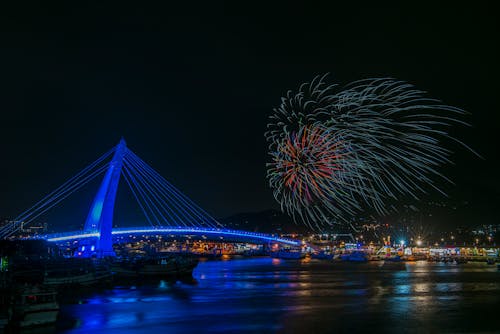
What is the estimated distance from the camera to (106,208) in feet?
191

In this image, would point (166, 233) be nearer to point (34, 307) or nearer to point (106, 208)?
point (106, 208)

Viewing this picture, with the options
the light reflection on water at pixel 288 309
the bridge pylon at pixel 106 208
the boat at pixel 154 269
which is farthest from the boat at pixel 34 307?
the bridge pylon at pixel 106 208

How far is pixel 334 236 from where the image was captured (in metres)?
160

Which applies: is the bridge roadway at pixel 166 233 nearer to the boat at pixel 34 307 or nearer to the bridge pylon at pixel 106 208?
the bridge pylon at pixel 106 208

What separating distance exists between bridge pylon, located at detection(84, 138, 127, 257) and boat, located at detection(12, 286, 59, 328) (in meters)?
39.5

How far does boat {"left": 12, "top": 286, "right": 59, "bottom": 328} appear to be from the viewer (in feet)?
60.3

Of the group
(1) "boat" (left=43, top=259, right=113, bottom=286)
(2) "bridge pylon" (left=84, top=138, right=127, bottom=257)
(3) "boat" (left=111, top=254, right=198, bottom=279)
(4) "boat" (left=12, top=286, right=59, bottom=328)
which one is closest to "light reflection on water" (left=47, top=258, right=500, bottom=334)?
(4) "boat" (left=12, top=286, right=59, bottom=328)

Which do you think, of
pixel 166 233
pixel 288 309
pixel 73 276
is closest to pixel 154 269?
pixel 73 276

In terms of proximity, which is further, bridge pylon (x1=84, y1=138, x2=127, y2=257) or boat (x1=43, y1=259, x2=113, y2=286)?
bridge pylon (x1=84, y1=138, x2=127, y2=257)

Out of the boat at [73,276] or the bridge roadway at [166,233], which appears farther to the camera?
the bridge roadway at [166,233]

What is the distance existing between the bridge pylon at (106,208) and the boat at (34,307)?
39463 mm

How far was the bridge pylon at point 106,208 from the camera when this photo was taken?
58250mm

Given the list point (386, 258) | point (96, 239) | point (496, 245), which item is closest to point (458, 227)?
point (496, 245)

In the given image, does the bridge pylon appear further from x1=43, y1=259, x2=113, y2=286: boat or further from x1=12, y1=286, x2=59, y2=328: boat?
x1=12, y1=286, x2=59, y2=328: boat
